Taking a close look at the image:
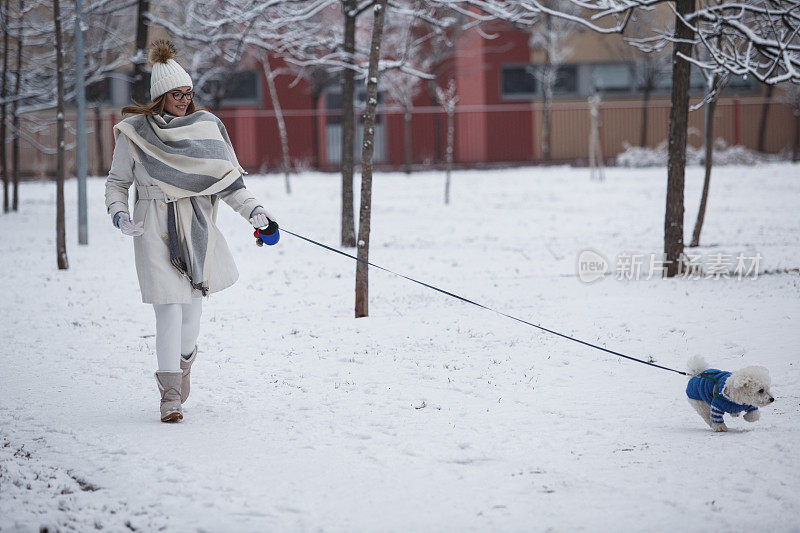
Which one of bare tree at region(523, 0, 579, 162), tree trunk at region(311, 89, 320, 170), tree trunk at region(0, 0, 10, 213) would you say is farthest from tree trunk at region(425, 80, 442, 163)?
tree trunk at region(0, 0, 10, 213)

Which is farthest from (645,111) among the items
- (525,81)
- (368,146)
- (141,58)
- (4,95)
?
(368,146)

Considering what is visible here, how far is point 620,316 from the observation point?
26.3 feet

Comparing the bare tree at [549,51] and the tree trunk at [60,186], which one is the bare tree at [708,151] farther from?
the bare tree at [549,51]

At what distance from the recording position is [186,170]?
16.2ft

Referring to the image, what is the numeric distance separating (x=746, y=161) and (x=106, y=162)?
63.3 ft

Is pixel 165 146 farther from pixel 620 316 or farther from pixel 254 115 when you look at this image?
pixel 254 115

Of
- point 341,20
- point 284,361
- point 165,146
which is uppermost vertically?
point 341,20

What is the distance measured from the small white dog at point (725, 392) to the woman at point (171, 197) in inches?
96.0

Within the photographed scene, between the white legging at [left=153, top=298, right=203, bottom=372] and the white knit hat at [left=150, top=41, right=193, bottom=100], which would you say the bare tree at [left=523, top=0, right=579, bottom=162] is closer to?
the white knit hat at [left=150, top=41, right=193, bottom=100]

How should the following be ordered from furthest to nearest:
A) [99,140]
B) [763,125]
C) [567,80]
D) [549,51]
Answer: [567,80] → [549,51] → [763,125] → [99,140]

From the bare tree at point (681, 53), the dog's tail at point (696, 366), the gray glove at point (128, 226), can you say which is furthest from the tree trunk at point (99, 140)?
the dog's tail at point (696, 366)

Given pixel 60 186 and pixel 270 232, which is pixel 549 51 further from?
pixel 270 232

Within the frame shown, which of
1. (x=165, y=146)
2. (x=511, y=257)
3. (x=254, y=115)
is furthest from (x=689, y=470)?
(x=254, y=115)

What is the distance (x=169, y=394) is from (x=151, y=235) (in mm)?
862
